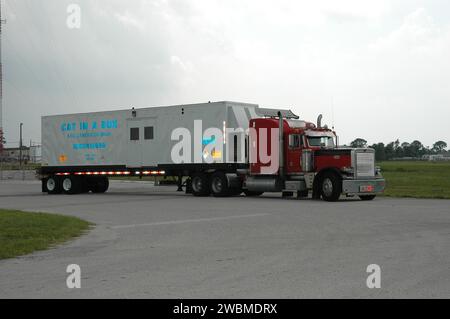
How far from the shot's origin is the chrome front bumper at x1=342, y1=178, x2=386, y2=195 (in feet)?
79.8

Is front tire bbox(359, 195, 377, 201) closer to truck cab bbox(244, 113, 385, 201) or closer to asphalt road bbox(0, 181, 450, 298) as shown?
truck cab bbox(244, 113, 385, 201)

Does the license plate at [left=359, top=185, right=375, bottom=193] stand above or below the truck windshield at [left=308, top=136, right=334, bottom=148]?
below

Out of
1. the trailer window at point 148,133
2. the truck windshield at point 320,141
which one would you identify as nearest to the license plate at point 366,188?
the truck windshield at point 320,141

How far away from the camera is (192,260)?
10.0 meters

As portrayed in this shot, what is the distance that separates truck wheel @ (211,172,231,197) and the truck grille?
6005 mm

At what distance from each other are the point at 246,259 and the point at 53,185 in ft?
83.5

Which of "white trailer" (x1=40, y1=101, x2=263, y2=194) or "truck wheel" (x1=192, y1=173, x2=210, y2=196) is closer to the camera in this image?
"white trailer" (x1=40, y1=101, x2=263, y2=194)

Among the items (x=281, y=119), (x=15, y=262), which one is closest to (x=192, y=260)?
(x=15, y=262)

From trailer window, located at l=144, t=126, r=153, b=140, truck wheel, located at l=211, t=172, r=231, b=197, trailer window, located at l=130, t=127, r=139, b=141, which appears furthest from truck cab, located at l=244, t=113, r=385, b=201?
trailer window, located at l=130, t=127, r=139, b=141

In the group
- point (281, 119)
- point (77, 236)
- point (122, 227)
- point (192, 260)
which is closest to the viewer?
point (192, 260)

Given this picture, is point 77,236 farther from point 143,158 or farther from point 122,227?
point 143,158

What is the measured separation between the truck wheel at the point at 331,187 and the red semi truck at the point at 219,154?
1.5 inches
